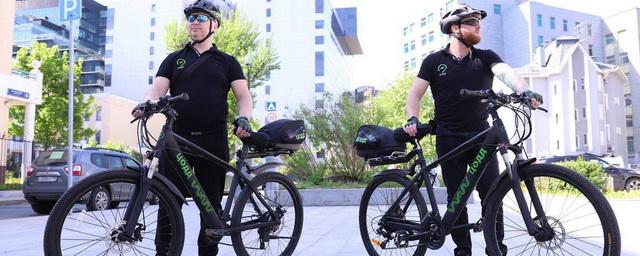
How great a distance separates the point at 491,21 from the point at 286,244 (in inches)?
2629

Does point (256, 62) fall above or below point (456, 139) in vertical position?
above

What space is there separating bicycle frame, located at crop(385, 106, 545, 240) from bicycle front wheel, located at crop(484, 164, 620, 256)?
1.4 inches

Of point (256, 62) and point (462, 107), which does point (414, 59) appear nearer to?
point (256, 62)

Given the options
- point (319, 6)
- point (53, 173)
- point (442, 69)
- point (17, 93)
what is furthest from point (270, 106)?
point (319, 6)

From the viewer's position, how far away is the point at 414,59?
72625 millimetres

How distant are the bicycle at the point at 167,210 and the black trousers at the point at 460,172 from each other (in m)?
1.12

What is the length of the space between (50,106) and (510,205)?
30932mm

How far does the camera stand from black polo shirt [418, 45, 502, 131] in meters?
3.68

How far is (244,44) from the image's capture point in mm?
26703

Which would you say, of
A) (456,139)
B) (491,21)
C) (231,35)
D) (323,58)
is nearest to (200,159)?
(456,139)

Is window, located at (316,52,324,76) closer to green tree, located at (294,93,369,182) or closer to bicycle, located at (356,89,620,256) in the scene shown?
green tree, located at (294,93,369,182)

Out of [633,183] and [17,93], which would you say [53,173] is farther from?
[633,183]

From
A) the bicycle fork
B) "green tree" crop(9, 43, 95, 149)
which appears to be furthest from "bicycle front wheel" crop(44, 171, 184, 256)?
"green tree" crop(9, 43, 95, 149)

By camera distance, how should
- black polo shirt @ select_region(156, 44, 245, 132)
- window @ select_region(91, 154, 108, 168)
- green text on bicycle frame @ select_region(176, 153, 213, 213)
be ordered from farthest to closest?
window @ select_region(91, 154, 108, 168) → black polo shirt @ select_region(156, 44, 245, 132) → green text on bicycle frame @ select_region(176, 153, 213, 213)
